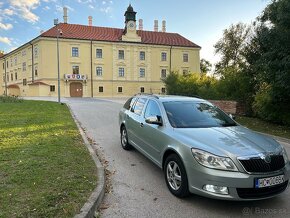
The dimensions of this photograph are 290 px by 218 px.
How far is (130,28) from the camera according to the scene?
59844 millimetres

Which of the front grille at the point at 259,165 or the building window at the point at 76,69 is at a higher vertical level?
the building window at the point at 76,69

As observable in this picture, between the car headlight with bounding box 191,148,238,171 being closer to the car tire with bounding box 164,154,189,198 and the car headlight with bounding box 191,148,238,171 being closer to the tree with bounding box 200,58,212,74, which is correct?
the car tire with bounding box 164,154,189,198

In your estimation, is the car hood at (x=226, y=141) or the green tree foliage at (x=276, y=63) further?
the green tree foliage at (x=276, y=63)

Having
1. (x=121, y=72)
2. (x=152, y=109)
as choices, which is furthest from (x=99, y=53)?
(x=152, y=109)

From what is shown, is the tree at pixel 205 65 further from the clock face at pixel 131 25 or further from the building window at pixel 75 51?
the building window at pixel 75 51

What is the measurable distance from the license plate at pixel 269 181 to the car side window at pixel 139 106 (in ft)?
12.1

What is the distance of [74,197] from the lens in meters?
4.39

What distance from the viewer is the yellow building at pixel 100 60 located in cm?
5447

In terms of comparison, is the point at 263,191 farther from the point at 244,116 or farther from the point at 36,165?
the point at 244,116

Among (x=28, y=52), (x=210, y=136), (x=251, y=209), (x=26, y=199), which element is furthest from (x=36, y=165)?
(x=28, y=52)

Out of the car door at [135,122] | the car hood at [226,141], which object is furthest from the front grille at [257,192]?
the car door at [135,122]

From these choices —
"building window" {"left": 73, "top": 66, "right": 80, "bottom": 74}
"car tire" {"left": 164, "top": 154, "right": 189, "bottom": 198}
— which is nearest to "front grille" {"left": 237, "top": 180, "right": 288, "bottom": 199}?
"car tire" {"left": 164, "top": 154, "right": 189, "bottom": 198}

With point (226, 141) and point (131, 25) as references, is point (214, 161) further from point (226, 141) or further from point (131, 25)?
point (131, 25)

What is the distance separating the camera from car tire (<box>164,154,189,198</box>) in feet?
15.1
